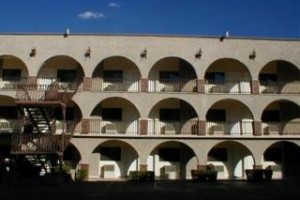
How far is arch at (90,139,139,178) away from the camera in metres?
34.1

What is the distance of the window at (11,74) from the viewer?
1388 inches

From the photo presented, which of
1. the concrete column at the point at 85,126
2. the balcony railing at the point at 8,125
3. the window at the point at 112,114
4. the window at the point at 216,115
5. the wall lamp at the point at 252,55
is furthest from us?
the window at the point at 216,115

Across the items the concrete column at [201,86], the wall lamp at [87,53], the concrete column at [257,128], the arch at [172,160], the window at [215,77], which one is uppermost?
the wall lamp at [87,53]

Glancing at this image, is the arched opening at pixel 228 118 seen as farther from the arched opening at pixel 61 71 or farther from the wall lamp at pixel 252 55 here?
the arched opening at pixel 61 71

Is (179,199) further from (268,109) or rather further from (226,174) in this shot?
(268,109)

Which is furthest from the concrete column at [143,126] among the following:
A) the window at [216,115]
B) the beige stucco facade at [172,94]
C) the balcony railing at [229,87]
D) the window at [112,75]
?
the balcony railing at [229,87]

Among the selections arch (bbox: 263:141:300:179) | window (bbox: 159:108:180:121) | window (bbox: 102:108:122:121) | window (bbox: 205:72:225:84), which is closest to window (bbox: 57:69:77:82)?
window (bbox: 102:108:122:121)

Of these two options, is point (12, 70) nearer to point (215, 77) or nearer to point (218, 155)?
point (215, 77)

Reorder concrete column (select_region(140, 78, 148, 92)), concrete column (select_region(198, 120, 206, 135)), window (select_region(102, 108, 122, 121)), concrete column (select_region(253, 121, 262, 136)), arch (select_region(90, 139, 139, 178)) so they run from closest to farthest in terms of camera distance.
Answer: concrete column (select_region(198, 120, 206, 135))
concrete column (select_region(253, 121, 262, 136))
concrete column (select_region(140, 78, 148, 92))
arch (select_region(90, 139, 139, 178))
window (select_region(102, 108, 122, 121))

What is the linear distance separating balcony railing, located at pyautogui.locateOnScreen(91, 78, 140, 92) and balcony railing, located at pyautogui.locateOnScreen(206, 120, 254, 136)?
6.67 meters

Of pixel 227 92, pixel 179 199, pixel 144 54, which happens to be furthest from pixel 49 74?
pixel 179 199

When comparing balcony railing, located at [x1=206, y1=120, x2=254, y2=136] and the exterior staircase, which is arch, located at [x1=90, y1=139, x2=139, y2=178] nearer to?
the exterior staircase

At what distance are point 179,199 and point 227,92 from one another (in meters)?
18.1

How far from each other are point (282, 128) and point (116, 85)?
13.8 metres
